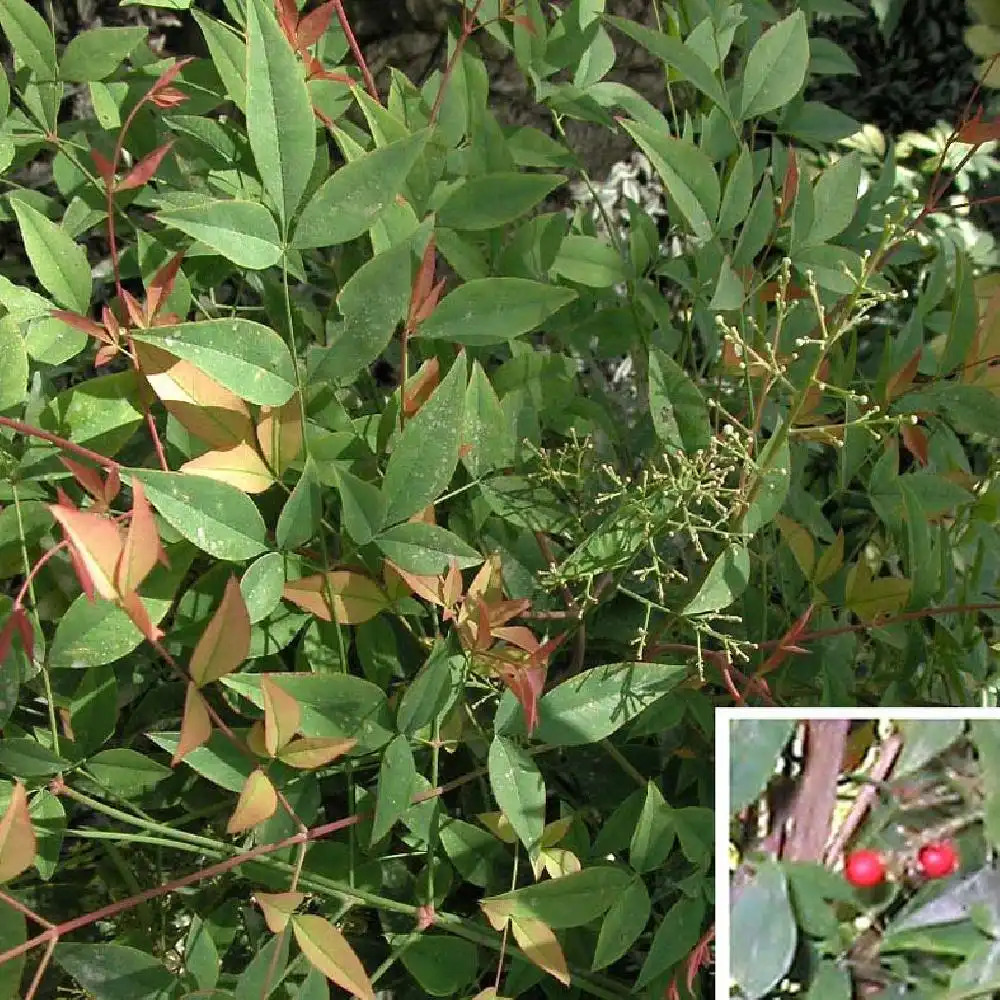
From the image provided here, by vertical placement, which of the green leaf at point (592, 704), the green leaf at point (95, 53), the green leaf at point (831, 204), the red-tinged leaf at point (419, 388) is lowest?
the green leaf at point (592, 704)

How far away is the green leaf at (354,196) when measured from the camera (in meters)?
0.44

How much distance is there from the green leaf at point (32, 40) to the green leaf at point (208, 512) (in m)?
0.30

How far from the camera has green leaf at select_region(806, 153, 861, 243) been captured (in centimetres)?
57

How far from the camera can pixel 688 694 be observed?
56 centimetres

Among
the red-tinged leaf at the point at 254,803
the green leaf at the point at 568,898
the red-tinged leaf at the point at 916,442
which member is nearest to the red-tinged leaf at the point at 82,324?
the red-tinged leaf at the point at 254,803

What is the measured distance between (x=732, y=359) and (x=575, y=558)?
0.19 metres

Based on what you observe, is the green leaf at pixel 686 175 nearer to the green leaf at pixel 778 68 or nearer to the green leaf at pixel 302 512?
Answer: the green leaf at pixel 778 68

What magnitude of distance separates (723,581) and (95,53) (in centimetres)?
45

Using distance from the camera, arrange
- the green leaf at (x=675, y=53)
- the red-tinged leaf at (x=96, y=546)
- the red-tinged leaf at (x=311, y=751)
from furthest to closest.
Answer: the green leaf at (x=675, y=53), the red-tinged leaf at (x=311, y=751), the red-tinged leaf at (x=96, y=546)

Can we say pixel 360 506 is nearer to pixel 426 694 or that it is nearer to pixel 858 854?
pixel 426 694

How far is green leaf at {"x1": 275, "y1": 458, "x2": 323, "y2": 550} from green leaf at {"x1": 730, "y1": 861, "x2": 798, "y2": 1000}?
0.77ft

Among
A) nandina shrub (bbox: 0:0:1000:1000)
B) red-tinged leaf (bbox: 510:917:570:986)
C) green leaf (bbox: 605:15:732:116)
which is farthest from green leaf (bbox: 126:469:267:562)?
green leaf (bbox: 605:15:732:116)

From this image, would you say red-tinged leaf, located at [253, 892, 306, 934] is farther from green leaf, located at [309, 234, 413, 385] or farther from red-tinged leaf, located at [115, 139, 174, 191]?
red-tinged leaf, located at [115, 139, 174, 191]

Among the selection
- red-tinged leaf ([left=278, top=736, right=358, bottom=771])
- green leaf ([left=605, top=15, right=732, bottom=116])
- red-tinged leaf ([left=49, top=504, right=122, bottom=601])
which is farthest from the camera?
green leaf ([left=605, top=15, right=732, bottom=116])
